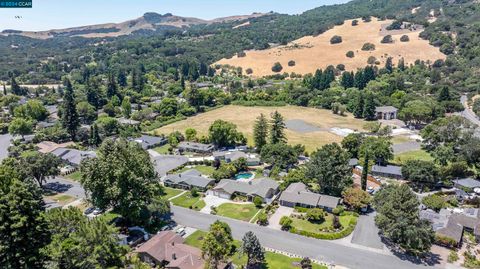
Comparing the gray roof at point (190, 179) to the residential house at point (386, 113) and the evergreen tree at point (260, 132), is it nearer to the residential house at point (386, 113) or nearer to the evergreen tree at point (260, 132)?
the evergreen tree at point (260, 132)

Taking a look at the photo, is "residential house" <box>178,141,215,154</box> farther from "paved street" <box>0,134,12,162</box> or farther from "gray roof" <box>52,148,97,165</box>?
"paved street" <box>0,134,12,162</box>

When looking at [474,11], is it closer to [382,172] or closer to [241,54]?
[241,54]

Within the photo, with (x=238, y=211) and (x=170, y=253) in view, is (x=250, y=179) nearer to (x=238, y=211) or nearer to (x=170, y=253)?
(x=238, y=211)

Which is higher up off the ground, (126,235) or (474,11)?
(474,11)

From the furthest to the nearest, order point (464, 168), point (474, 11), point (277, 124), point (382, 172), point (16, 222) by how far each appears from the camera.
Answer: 1. point (474, 11)
2. point (277, 124)
3. point (382, 172)
4. point (464, 168)
5. point (16, 222)

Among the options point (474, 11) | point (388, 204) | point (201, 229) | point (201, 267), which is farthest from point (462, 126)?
point (474, 11)

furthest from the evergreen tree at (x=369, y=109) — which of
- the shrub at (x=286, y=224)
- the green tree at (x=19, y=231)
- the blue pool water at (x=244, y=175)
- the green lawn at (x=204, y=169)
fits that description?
the green tree at (x=19, y=231)

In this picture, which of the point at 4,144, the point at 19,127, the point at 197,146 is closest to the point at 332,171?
the point at 197,146
